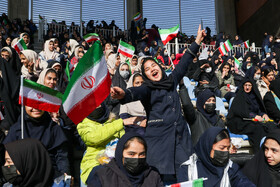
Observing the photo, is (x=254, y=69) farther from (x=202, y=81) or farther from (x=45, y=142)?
(x=45, y=142)

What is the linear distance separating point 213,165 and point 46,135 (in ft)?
4.95

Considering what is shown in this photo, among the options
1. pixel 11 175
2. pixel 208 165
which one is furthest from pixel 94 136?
pixel 208 165

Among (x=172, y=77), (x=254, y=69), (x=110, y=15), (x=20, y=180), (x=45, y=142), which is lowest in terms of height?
(x=20, y=180)

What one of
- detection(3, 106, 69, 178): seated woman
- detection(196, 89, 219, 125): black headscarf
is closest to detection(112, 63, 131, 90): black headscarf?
detection(196, 89, 219, 125): black headscarf

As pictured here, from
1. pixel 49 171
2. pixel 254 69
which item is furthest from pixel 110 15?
pixel 49 171

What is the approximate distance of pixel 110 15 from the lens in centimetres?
2012

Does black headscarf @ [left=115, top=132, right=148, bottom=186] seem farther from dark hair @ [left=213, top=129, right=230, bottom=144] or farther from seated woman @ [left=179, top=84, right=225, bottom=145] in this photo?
seated woman @ [left=179, top=84, right=225, bottom=145]

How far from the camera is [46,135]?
9.66ft

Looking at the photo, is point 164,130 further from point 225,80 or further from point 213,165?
point 225,80

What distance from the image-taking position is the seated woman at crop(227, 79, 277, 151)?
5.11m

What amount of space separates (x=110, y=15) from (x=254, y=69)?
45.0 feet

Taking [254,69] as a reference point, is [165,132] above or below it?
below

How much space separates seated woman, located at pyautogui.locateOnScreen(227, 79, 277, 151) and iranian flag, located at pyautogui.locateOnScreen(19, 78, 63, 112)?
320 cm

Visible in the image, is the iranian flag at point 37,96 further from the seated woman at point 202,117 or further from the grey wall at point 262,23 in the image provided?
the grey wall at point 262,23
